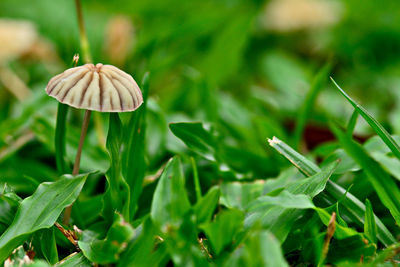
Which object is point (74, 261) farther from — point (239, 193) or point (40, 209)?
point (239, 193)

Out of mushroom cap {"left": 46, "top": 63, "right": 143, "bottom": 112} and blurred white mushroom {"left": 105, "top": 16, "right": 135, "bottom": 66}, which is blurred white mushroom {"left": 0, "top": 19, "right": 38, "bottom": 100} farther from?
mushroom cap {"left": 46, "top": 63, "right": 143, "bottom": 112}

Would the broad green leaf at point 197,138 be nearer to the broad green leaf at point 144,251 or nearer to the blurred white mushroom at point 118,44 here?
the broad green leaf at point 144,251

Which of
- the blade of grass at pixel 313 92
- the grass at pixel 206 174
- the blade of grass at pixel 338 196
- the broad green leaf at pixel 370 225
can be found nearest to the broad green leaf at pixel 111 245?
the grass at pixel 206 174

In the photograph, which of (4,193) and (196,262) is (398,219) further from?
(4,193)

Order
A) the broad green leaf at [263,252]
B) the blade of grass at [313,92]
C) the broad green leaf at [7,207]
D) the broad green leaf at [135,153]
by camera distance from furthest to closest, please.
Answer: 1. the blade of grass at [313,92]
2. the broad green leaf at [135,153]
3. the broad green leaf at [7,207]
4. the broad green leaf at [263,252]

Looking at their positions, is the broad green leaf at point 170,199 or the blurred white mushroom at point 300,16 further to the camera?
the blurred white mushroom at point 300,16

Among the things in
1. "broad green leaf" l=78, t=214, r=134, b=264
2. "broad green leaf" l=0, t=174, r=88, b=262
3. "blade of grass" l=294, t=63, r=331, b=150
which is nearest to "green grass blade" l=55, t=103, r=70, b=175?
"broad green leaf" l=0, t=174, r=88, b=262

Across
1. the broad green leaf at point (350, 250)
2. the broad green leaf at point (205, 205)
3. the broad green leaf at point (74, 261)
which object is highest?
the broad green leaf at point (205, 205)
